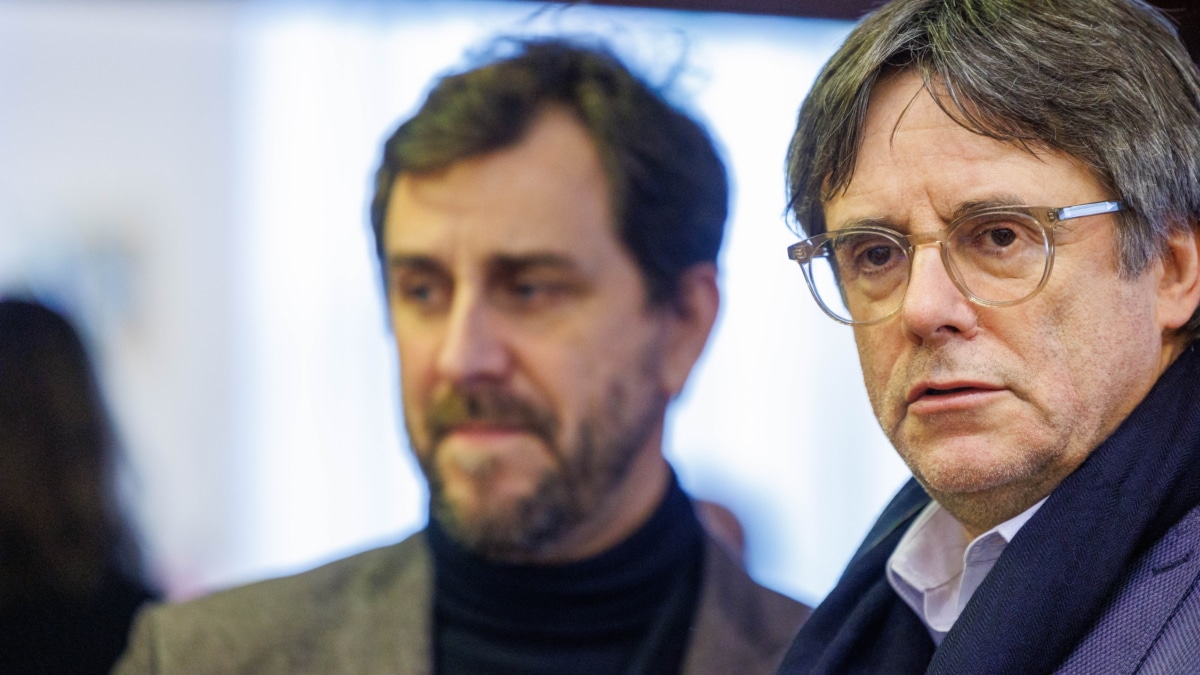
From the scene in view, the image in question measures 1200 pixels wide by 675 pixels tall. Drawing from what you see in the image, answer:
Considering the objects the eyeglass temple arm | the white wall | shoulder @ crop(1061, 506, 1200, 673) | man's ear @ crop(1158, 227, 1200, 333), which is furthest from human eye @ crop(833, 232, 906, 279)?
the white wall

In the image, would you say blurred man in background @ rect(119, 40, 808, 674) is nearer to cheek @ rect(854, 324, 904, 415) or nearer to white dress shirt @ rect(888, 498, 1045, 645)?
white dress shirt @ rect(888, 498, 1045, 645)

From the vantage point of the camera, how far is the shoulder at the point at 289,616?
2.15m

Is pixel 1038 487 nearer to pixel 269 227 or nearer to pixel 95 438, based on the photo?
pixel 269 227

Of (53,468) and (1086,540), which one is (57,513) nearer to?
(53,468)

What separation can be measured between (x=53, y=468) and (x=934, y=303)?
172cm

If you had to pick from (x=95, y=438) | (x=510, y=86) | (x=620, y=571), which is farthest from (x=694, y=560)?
(x=95, y=438)

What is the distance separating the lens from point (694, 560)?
216cm

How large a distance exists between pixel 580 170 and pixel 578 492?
62 cm

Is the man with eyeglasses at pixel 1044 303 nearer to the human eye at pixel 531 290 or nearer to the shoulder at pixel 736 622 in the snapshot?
the shoulder at pixel 736 622

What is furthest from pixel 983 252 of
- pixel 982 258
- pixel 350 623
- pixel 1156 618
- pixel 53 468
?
pixel 53 468

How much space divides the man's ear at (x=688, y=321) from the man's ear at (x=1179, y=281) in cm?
90

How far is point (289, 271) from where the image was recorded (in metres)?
2.29

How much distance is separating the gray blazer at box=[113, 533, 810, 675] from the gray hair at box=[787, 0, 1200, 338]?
0.89 m

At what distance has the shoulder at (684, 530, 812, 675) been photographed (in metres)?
2.05
